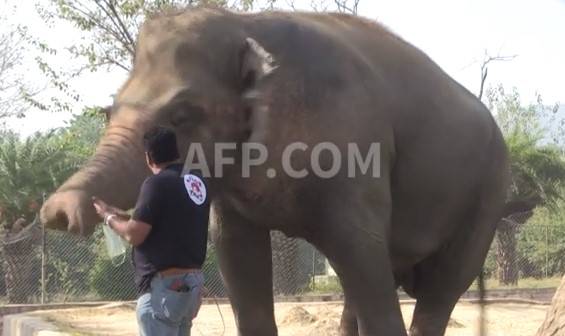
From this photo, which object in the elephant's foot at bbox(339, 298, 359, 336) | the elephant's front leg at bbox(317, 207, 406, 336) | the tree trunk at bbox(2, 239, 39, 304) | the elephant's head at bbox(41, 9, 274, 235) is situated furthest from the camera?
the tree trunk at bbox(2, 239, 39, 304)

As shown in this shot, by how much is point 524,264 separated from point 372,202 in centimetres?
2364

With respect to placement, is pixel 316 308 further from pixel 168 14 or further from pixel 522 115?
pixel 522 115

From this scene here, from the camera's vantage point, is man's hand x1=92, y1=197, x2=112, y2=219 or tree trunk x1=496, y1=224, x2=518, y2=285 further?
tree trunk x1=496, y1=224, x2=518, y2=285

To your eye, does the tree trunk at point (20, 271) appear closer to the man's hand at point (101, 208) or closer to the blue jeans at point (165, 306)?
the blue jeans at point (165, 306)

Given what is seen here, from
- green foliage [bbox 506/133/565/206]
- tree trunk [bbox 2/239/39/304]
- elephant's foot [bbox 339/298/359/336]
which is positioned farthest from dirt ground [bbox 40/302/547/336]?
green foliage [bbox 506/133/565/206]

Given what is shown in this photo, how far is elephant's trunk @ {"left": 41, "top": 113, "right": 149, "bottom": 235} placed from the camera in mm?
4500

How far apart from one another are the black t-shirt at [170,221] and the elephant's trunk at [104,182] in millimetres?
104

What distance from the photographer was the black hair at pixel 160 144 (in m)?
4.71

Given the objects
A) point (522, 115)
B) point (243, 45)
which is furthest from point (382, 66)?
point (522, 115)

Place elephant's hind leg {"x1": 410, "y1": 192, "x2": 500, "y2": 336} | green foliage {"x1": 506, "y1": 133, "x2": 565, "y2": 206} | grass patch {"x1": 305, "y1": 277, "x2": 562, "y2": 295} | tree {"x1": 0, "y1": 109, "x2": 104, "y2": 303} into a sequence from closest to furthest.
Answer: elephant's hind leg {"x1": 410, "y1": 192, "x2": 500, "y2": 336}
grass patch {"x1": 305, "y1": 277, "x2": 562, "y2": 295}
tree {"x1": 0, "y1": 109, "x2": 104, "y2": 303}
green foliage {"x1": 506, "y1": 133, "x2": 565, "y2": 206}

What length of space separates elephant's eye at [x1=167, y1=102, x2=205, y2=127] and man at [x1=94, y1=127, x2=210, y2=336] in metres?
0.22

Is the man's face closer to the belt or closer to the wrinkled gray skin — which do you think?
the wrinkled gray skin

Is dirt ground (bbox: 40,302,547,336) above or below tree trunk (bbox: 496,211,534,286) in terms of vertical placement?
below

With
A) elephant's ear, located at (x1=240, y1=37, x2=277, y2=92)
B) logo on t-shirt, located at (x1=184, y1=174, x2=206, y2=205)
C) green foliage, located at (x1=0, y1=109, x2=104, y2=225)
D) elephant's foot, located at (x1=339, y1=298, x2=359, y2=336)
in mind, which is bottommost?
elephant's foot, located at (x1=339, y1=298, x2=359, y2=336)
